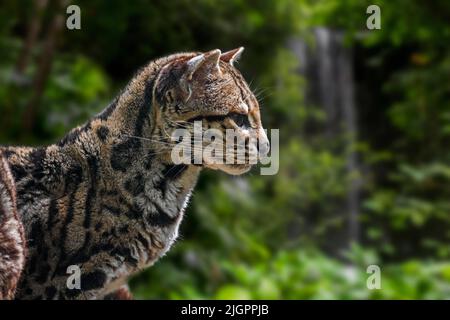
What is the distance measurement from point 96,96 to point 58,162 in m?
5.44

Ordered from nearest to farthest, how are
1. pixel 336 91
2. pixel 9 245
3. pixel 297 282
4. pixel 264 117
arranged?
pixel 9 245, pixel 297 282, pixel 264 117, pixel 336 91

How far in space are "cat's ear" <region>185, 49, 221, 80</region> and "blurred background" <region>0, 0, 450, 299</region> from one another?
3.03 meters

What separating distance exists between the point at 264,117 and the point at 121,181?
6372 mm

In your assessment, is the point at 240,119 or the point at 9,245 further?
the point at 240,119

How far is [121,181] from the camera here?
14.7ft

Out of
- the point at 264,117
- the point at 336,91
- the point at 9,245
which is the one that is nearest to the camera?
the point at 9,245

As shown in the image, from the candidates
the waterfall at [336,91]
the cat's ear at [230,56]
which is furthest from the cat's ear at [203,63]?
the waterfall at [336,91]

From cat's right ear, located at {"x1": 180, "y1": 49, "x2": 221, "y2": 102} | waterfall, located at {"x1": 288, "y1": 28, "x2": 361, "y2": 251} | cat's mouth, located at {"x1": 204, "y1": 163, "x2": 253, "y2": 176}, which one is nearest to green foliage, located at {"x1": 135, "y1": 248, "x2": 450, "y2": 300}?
cat's mouth, located at {"x1": 204, "y1": 163, "x2": 253, "y2": 176}

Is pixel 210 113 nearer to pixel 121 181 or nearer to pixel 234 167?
pixel 234 167

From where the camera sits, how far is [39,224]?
4383 millimetres

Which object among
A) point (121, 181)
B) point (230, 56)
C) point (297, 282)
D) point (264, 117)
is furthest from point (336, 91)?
point (121, 181)
